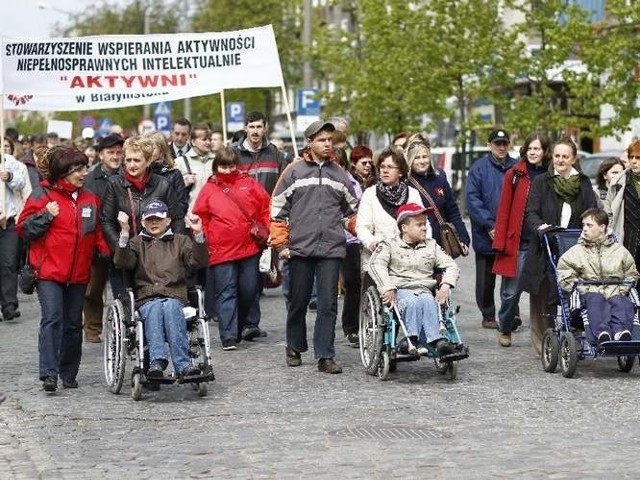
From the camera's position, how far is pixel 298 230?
13.4 m

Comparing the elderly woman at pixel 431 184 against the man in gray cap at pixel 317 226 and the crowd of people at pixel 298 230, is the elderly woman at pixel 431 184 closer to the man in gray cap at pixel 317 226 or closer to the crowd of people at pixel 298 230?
the crowd of people at pixel 298 230

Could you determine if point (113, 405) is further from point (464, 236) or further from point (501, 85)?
point (501, 85)

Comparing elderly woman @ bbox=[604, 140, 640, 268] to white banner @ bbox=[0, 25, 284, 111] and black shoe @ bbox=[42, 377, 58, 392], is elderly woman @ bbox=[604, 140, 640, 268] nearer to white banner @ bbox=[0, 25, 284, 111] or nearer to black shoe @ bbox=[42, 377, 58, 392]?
white banner @ bbox=[0, 25, 284, 111]

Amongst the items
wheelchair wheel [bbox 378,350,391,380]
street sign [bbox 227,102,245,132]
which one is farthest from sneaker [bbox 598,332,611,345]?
street sign [bbox 227,102,245,132]

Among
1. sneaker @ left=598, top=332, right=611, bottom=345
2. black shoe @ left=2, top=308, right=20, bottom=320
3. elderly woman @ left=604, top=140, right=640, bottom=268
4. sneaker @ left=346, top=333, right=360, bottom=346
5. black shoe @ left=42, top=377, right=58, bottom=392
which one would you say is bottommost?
black shoe @ left=2, top=308, right=20, bottom=320

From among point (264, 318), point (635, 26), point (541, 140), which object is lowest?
point (264, 318)

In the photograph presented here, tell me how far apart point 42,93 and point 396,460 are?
320 inches

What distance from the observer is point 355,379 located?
12891 millimetres

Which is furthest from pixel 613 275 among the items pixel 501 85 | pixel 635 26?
pixel 501 85

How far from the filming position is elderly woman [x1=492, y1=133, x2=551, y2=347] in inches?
594

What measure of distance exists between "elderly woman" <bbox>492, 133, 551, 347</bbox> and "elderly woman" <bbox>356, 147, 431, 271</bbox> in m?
1.57

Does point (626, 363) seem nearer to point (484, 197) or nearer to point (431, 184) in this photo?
point (431, 184)

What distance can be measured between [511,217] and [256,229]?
222 cm

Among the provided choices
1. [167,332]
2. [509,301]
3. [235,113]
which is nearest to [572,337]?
[509,301]
